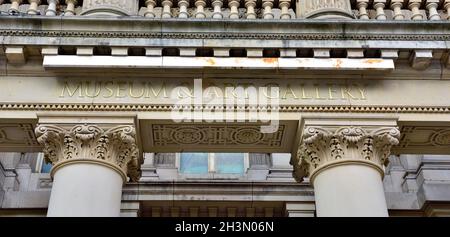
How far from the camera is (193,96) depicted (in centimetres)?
1389

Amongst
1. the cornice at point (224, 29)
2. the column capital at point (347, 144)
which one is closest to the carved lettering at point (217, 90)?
the column capital at point (347, 144)

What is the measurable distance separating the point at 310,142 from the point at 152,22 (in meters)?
4.30

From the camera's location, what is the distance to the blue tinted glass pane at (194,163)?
24245 millimetres

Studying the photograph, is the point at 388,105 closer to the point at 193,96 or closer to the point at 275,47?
the point at 275,47

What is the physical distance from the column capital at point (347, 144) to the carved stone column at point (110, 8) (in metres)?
4.95

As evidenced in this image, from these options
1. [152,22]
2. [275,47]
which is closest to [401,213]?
[275,47]

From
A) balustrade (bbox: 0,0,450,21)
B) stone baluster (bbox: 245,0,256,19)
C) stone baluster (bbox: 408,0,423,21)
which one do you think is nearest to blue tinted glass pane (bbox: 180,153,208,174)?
balustrade (bbox: 0,0,450,21)

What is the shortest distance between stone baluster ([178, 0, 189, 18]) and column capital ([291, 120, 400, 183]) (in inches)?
153

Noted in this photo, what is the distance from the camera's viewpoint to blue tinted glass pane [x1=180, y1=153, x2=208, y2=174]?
24.2 meters

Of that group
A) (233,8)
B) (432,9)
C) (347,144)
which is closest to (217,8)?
(233,8)

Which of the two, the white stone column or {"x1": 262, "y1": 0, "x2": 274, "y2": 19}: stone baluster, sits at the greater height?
{"x1": 262, "y1": 0, "x2": 274, "y2": 19}: stone baluster

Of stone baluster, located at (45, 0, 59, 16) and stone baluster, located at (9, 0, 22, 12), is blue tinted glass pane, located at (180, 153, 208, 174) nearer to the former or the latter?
stone baluster, located at (45, 0, 59, 16)

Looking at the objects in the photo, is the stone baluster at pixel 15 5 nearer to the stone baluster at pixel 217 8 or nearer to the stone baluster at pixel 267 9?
the stone baluster at pixel 217 8
